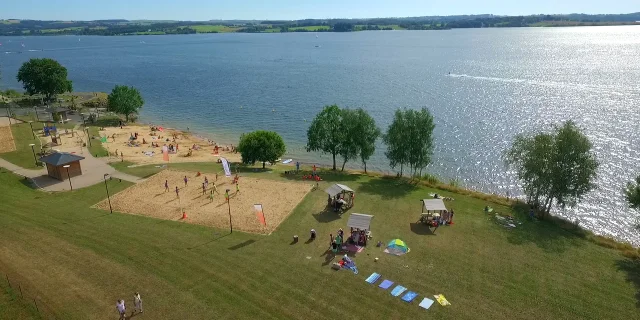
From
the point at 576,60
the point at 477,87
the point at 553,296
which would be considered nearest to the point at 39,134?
the point at 553,296

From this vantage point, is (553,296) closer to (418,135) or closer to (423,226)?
(423,226)

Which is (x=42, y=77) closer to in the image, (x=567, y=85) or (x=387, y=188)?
(x=387, y=188)

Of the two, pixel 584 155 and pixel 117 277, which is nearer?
pixel 117 277

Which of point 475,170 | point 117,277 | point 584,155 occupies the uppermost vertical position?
point 584,155

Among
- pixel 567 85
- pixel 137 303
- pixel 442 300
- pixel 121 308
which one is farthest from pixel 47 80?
pixel 567 85

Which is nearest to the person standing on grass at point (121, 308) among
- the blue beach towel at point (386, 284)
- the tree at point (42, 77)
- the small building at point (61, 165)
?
the blue beach towel at point (386, 284)

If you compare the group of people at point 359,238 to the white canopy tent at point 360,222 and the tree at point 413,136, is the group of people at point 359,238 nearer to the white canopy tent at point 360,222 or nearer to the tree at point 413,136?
the white canopy tent at point 360,222

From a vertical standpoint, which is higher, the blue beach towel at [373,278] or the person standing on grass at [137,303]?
the person standing on grass at [137,303]
